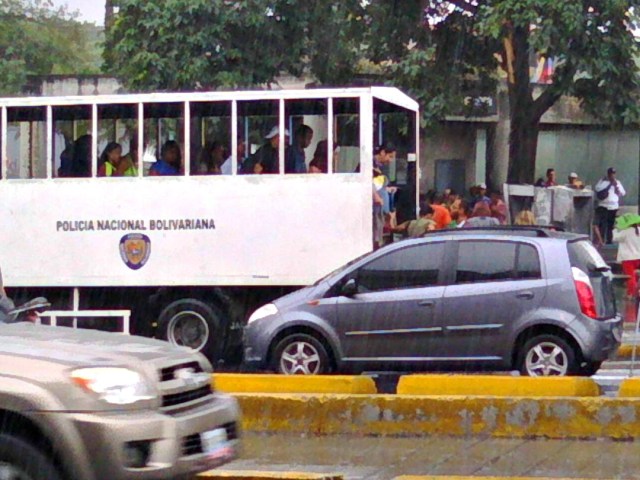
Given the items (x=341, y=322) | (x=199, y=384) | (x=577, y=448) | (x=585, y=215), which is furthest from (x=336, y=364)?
(x=585, y=215)

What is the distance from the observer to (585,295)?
11.9 meters

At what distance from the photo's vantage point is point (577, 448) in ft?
30.7

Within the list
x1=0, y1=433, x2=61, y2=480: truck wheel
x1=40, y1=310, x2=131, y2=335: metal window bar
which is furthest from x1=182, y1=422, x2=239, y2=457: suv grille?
x1=40, y1=310, x2=131, y2=335: metal window bar

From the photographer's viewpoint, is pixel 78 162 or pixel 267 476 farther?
→ pixel 78 162

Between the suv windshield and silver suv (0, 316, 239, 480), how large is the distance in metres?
6.24

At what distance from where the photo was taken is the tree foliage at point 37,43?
121ft

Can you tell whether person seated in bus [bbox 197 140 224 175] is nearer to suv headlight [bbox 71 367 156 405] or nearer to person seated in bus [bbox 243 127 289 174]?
person seated in bus [bbox 243 127 289 174]

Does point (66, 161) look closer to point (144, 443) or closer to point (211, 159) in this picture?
point (211, 159)

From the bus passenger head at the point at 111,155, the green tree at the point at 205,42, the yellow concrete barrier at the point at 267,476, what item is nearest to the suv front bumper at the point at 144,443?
the yellow concrete barrier at the point at 267,476

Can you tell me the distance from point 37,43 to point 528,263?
3275 cm

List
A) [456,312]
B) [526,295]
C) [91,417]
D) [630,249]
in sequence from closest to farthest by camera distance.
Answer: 1. [91,417]
2. [526,295]
3. [456,312]
4. [630,249]

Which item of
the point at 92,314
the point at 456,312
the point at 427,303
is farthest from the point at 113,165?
the point at 456,312

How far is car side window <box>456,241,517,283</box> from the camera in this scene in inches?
484

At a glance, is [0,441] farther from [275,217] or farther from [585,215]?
[585,215]
